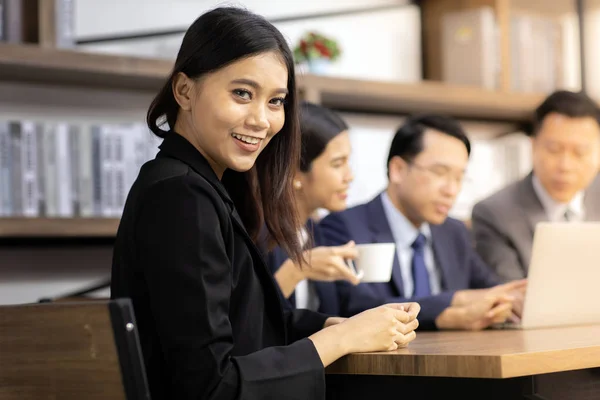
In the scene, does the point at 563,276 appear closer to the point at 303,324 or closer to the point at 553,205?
the point at 303,324

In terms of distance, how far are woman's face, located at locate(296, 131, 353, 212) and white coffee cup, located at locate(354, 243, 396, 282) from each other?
59 cm

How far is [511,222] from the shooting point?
2.92 m

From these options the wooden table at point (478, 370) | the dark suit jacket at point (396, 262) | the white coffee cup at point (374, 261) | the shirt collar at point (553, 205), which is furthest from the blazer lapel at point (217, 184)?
the shirt collar at point (553, 205)

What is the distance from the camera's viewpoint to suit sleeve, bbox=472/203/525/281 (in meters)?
2.84

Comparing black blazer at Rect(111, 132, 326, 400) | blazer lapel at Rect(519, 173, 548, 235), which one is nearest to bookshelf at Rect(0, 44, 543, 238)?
blazer lapel at Rect(519, 173, 548, 235)

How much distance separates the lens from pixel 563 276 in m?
1.95

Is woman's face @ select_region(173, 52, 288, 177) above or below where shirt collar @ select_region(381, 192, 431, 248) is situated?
above

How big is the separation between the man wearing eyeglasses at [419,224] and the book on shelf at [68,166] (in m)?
0.79

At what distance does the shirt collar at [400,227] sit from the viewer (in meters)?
2.52

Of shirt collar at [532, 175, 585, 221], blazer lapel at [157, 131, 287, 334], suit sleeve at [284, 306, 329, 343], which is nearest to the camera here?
blazer lapel at [157, 131, 287, 334]

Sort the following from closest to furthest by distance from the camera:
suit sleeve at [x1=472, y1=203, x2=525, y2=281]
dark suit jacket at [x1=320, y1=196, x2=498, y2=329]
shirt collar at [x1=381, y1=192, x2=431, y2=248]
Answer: dark suit jacket at [x1=320, y1=196, x2=498, y2=329] → shirt collar at [x1=381, y1=192, x2=431, y2=248] → suit sleeve at [x1=472, y1=203, x2=525, y2=281]

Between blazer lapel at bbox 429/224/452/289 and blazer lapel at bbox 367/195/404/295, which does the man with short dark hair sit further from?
blazer lapel at bbox 367/195/404/295

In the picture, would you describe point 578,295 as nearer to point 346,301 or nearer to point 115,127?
point 346,301

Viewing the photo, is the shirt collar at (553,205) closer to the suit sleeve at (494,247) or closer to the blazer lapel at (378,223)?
the suit sleeve at (494,247)
